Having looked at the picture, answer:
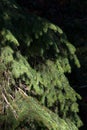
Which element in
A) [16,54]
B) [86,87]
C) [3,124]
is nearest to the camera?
[3,124]

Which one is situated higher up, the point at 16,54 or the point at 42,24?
the point at 42,24

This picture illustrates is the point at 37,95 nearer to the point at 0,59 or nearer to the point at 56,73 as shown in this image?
the point at 56,73

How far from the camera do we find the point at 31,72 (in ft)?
12.3

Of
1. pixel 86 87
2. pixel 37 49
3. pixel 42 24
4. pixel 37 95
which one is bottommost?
pixel 86 87

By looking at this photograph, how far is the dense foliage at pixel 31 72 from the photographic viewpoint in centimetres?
346

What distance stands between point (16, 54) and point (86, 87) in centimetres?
316

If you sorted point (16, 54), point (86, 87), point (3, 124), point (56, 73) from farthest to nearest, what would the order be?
point (86, 87)
point (56, 73)
point (16, 54)
point (3, 124)

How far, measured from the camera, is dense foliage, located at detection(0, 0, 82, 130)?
3465 millimetres

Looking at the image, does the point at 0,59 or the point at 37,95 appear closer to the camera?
the point at 0,59

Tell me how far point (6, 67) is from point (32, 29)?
0.47 metres

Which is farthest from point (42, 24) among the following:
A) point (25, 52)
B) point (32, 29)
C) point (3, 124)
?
point (3, 124)

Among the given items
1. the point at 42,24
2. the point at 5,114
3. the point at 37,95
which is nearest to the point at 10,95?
the point at 5,114

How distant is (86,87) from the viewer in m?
6.64

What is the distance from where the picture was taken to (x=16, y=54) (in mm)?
3705
